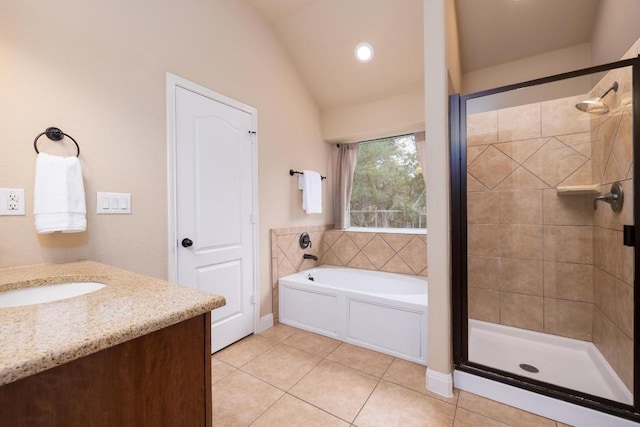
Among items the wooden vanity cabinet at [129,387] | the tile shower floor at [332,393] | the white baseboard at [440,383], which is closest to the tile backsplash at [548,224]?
the white baseboard at [440,383]

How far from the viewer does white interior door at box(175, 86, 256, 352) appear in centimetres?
209

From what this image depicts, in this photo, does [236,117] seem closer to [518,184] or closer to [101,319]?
[101,319]

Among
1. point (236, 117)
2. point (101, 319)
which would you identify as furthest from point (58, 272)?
point (236, 117)

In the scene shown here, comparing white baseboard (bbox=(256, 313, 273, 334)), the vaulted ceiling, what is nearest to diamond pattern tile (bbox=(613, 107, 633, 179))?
the vaulted ceiling

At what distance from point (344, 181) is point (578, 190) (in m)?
2.25

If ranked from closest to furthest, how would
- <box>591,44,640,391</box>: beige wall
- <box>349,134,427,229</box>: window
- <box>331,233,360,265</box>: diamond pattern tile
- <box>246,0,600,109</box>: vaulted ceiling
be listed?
<box>591,44,640,391</box>: beige wall
<box>246,0,600,109</box>: vaulted ceiling
<box>349,134,427,229</box>: window
<box>331,233,360,265</box>: diamond pattern tile

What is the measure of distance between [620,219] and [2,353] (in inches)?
104

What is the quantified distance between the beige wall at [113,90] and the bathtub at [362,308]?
64cm

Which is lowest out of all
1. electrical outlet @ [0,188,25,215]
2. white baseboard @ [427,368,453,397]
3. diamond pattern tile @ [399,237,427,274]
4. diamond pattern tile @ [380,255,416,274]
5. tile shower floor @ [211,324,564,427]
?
tile shower floor @ [211,324,564,427]

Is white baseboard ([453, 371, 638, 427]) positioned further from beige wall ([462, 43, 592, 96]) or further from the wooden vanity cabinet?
beige wall ([462, 43, 592, 96])

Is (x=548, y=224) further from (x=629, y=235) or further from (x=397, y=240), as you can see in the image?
(x=397, y=240)

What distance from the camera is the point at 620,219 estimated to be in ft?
5.41

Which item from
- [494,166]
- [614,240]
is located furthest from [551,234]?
[494,166]

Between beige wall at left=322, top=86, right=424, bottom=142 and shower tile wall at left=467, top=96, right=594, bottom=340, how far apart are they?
807 millimetres
